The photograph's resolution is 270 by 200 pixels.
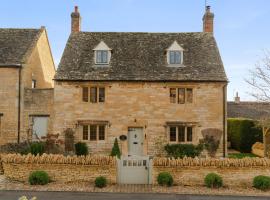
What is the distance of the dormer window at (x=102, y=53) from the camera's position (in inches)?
1131

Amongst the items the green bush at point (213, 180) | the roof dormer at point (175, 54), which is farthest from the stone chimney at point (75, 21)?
the green bush at point (213, 180)

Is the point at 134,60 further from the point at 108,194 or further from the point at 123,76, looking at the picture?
the point at 108,194

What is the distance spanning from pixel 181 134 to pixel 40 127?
11.5 meters

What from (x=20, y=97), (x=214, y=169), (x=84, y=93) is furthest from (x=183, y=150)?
(x=20, y=97)

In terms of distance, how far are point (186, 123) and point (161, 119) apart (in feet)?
6.42

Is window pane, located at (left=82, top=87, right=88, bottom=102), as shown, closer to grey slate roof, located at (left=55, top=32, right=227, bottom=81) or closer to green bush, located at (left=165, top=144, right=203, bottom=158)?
grey slate roof, located at (left=55, top=32, right=227, bottom=81)

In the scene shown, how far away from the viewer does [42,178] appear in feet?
57.7

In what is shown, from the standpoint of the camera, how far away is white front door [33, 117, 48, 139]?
28.5m

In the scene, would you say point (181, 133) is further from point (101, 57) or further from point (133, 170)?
point (133, 170)

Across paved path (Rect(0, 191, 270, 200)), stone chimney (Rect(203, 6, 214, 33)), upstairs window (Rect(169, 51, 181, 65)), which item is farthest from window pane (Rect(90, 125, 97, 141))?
stone chimney (Rect(203, 6, 214, 33))

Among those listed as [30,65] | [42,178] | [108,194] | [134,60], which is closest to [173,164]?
[108,194]

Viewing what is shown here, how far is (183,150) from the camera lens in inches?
1032

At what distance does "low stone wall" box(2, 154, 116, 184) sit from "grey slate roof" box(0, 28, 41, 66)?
1196 cm

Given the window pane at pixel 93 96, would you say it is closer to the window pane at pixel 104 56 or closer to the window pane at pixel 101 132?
Answer: the window pane at pixel 101 132
